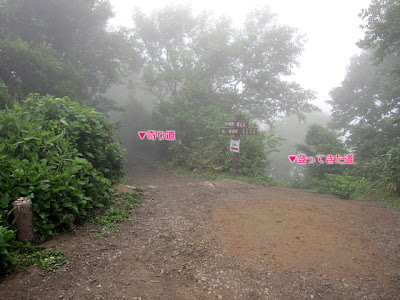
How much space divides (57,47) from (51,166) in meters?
11.0

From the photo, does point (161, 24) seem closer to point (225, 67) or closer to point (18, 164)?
point (225, 67)

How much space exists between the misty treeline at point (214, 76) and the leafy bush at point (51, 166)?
3825mm

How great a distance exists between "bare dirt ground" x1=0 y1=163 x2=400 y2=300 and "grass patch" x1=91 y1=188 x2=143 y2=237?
5.5 inches

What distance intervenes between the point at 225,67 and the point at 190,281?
13.8 metres

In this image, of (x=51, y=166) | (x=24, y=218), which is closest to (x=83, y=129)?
(x=51, y=166)

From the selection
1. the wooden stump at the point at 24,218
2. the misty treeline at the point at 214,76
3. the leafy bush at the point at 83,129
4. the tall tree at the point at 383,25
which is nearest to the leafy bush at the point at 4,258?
the wooden stump at the point at 24,218

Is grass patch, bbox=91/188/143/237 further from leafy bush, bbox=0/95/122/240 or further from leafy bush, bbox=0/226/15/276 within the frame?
leafy bush, bbox=0/226/15/276

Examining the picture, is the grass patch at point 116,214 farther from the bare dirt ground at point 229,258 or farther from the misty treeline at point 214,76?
the misty treeline at point 214,76

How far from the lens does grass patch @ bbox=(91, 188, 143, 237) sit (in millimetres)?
3482

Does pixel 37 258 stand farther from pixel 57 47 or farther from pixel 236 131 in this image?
pixel 57 47

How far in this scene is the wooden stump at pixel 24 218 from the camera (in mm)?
2709

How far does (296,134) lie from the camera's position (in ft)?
107

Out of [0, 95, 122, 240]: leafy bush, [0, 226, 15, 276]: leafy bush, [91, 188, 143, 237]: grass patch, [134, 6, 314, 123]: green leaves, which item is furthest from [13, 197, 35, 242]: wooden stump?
[134, 6, 314, 123]: green leaves

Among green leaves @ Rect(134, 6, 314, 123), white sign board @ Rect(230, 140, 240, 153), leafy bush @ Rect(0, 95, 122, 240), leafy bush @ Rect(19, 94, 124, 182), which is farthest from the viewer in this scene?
green leaves @ Rect(134, 6, 314, 123)
